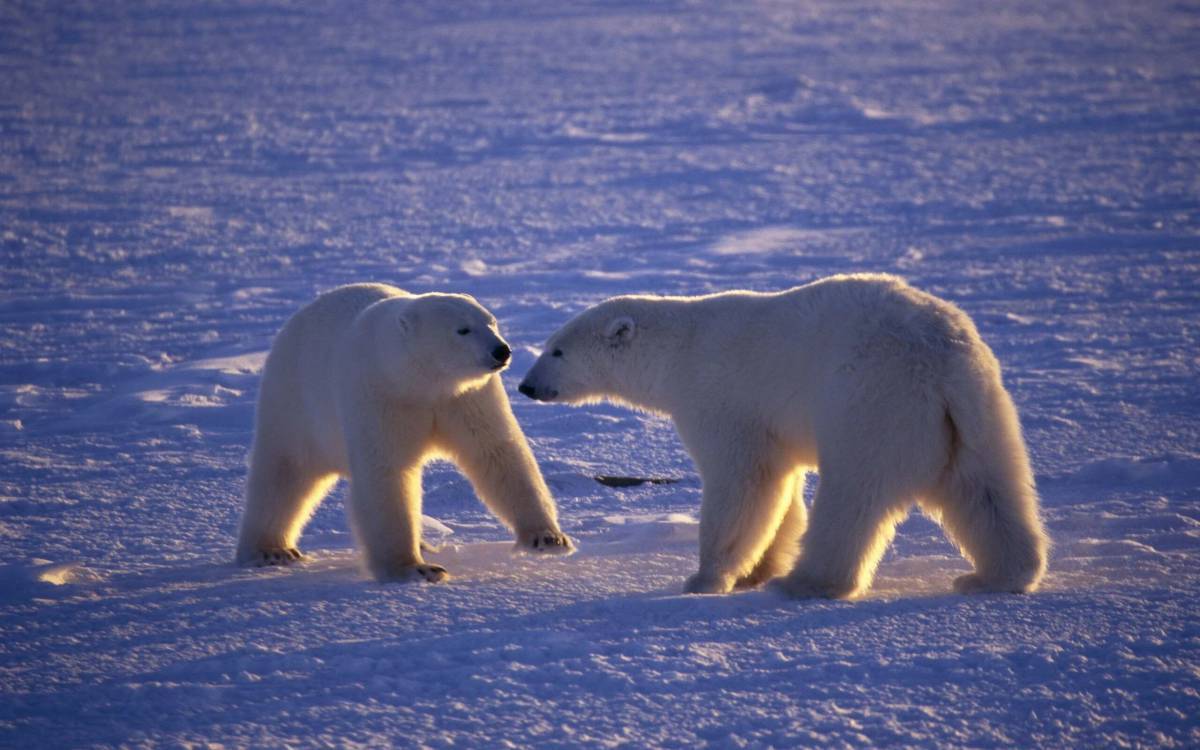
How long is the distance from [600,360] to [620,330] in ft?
0.50

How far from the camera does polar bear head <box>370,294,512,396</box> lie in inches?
178

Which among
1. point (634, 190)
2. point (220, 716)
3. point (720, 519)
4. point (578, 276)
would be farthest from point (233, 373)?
point (634, 190)

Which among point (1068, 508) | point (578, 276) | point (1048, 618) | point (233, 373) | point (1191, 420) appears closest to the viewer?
point (1048, 618)

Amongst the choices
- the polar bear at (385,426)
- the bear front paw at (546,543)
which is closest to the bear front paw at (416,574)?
the polar bear at (385,426)

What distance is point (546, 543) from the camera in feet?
15.7

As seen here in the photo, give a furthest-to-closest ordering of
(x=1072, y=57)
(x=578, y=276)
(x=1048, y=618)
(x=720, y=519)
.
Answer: (x=1072, y=57)
(x=578, y=276)
(x=720, y=519)
(x=1048, y=618)

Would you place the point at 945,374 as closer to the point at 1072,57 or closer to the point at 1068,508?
the point at 1068,508

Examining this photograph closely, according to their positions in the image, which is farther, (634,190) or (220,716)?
(634,190)

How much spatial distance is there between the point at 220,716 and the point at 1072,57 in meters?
19.9

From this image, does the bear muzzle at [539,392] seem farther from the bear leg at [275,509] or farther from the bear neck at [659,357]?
the bear leg at [275,509]

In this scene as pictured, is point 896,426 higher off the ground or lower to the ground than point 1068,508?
higher

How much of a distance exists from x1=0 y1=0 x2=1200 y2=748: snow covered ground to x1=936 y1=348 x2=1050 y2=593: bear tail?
159mm

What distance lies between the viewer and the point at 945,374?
12.9ft

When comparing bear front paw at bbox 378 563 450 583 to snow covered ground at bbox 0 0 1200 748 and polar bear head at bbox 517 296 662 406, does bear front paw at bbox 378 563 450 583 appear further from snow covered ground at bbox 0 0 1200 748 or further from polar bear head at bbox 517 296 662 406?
polar bear head at bbox 517 296 662 406
